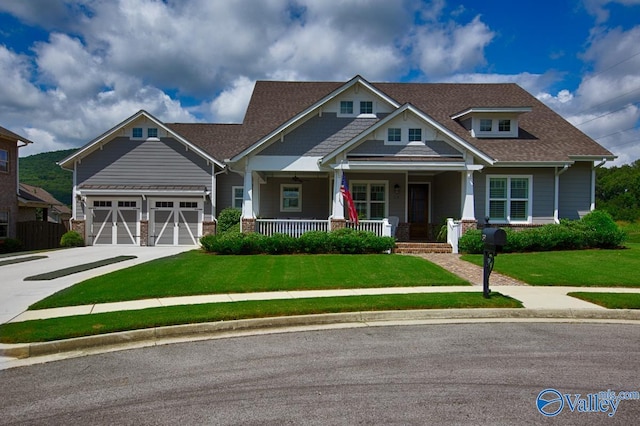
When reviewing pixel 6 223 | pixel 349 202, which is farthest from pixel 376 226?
pixel 6 223

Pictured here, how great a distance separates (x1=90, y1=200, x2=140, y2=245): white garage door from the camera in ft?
77.8

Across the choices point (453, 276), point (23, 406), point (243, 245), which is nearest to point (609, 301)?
point (453, 276)

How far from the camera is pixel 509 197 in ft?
66.0

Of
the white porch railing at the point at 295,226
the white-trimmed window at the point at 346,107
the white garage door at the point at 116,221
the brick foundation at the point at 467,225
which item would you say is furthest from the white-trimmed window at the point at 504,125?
the white garage door at the point at 116,221

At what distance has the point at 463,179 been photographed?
61.7 feet

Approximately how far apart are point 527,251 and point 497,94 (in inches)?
431

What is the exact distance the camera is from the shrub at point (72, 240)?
22922mm

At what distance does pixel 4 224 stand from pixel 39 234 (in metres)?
1.96

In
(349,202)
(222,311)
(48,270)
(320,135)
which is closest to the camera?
(222,311)

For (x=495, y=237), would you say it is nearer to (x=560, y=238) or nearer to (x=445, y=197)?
(x=560, y=238)

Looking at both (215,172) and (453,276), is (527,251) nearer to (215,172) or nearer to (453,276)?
(453,276)

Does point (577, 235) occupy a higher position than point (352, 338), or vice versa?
point (577, 235)

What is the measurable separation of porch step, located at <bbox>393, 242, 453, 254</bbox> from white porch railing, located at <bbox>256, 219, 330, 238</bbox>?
3.01 meters

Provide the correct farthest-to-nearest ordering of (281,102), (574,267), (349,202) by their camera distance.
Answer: (281,102) < (349,202) < (574,267)
